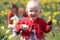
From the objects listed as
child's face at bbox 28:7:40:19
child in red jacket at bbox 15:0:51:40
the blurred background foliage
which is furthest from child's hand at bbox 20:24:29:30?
the blurred background foliage

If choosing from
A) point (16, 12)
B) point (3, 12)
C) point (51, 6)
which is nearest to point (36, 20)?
point (16, 12)

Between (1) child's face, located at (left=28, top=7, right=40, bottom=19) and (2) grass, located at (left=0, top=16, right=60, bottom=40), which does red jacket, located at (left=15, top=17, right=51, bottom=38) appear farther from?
(2) grass, located at (left=0, top=16, right=60, bottom=40)

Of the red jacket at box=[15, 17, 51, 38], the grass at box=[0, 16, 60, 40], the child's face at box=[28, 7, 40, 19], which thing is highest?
the child's face at box=[28, 7, 40, 19]

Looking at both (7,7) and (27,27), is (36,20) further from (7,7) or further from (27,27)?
(7,7)

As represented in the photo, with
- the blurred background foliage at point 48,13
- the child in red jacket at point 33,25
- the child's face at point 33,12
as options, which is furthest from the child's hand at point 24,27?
the blurred background foliage at point 48,13

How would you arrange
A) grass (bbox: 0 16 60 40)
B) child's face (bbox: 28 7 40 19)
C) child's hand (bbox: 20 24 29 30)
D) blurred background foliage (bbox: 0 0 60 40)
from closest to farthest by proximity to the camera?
child's hand (bbox: 20 24 29 30) < child's face (bbox: 28 7 40 19) < grass (bbox: 0 16 60 40) < blurred background foliage (bbox: 0 0 60 40)

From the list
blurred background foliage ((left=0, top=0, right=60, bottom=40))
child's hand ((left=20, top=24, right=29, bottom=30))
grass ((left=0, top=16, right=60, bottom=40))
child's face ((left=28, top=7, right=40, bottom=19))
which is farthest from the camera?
blurred background foliage ((left=0, top=0, right=60, bottom=40))

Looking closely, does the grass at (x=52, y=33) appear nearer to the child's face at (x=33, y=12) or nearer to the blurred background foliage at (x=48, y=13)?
the blurred background foliage at (x=48, y=13)

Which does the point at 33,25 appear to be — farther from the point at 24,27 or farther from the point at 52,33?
the point at 52,33

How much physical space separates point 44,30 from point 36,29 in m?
0.10

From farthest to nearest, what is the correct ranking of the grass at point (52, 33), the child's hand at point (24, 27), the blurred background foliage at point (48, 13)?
the blurred background foliage at point (48, 13), the grass at point (52, 33), the child's hand at point (24, 27)

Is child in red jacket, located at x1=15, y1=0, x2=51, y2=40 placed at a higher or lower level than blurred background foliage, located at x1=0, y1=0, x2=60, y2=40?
higher

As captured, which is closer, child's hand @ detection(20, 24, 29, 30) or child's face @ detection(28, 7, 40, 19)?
child's hand @ detection(20, 24, 29, 30)

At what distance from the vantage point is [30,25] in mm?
3732
